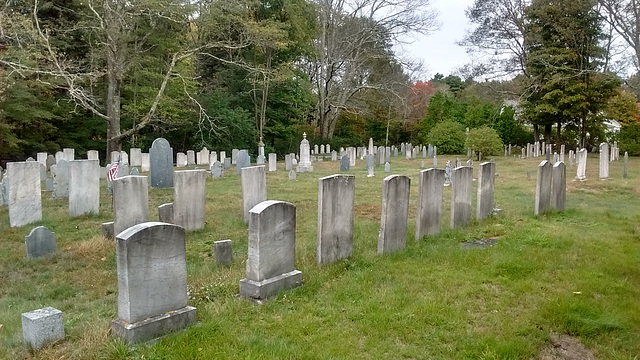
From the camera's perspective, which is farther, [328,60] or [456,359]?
[328,60]

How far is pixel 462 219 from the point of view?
27.3 ft

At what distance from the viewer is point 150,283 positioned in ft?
12.8

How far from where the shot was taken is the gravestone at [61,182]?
11875 millimetres

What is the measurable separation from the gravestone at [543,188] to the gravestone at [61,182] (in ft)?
36.2

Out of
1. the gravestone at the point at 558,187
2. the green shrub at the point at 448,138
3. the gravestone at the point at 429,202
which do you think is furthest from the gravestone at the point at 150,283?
the green shrub at the point at 448,138

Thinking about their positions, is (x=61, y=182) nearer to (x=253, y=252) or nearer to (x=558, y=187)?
(x=253, y=252)

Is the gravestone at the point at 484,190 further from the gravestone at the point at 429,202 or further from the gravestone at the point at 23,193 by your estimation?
the gravestone at the point at 23,193

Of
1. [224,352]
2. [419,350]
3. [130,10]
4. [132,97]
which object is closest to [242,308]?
[224,352]

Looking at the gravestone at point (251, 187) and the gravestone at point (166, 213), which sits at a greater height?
the gravestone at point (251, 187)

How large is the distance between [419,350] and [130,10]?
851 inches

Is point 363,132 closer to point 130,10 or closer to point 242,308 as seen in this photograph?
point 130,10

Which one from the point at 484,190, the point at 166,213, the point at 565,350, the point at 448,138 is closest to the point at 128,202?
the point at 166,213

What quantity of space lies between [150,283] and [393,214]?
3596 millimetres

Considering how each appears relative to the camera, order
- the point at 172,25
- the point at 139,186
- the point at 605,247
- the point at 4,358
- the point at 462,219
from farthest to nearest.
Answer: the point at 172,25
the point at 462,219
the point at 139,186
the point at 605,247
the point at 4,358
